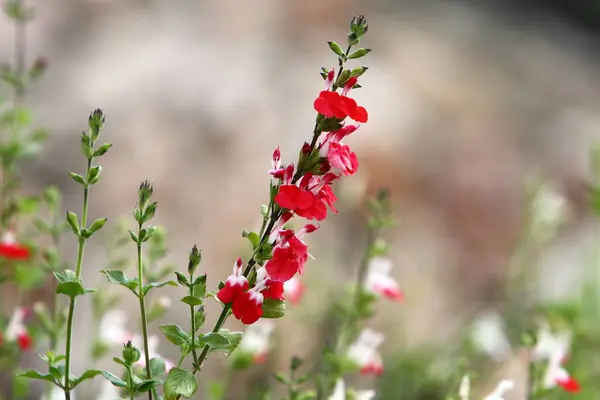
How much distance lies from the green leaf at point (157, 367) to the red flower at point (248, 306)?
126mm

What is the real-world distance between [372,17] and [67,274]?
10.4 ft

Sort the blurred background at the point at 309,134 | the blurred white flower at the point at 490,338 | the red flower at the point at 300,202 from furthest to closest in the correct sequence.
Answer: the blurred background at the point at 309,134
the blurred white flower at the point at 490,338
the red flower at the point at 300,202

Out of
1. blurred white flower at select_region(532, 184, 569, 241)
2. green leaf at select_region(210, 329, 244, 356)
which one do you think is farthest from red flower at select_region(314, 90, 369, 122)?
blurred white flower at select_region(532, 184, 569, 241)

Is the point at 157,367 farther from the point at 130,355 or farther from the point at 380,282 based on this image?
the point at 380,282

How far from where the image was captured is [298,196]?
0.63 metres

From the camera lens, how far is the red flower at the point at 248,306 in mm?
646

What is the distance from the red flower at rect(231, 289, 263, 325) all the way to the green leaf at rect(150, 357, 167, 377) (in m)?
0.13

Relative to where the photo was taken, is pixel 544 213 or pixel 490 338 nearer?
pixel 490 338

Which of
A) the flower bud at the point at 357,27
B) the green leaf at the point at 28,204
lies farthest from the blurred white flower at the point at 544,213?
the flower bud at the point at 357,27

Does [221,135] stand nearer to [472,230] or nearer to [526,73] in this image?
[472,230]

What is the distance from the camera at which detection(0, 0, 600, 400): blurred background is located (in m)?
2.34

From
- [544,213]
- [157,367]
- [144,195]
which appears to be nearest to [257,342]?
[157,367]

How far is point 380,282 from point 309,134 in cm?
161

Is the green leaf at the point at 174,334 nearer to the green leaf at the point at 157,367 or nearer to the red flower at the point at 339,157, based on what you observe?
the green leaf at the point at 157,367
